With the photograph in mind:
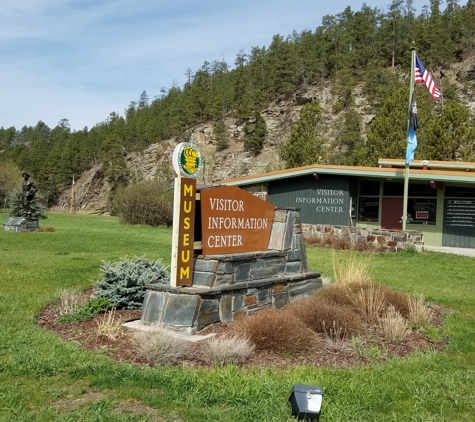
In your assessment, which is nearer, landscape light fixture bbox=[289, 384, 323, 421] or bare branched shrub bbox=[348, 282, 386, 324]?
landscape light fixture bbox=[289, 384, 323, 421]

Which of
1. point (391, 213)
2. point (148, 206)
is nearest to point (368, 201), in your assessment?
point (391, 213)

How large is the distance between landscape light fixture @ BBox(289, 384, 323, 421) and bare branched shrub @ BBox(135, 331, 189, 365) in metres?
1.63

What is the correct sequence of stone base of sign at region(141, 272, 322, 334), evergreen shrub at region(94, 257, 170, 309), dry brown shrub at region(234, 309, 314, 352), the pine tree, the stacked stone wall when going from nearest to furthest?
dry brown shrub at region(234, 309, 314, 352) → stone base of sign at region(141, 272, 322, 334) → evergreen shrub at region(94, 257, 170, 309) → the stacked stone wall → the pine tree

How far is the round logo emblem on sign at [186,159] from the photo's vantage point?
591cm

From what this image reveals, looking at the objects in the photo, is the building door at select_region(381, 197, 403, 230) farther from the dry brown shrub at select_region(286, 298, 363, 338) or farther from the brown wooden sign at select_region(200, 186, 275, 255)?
the dry brown shrub at select_region(286, 298, 363, 338)

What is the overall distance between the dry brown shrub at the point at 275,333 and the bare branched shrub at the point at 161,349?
2.45ft

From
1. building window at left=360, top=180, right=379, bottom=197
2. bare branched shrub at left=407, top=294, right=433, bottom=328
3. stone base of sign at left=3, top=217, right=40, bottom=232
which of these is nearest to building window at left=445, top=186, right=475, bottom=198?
building window at left=360, top=180, right=379, bottom=197

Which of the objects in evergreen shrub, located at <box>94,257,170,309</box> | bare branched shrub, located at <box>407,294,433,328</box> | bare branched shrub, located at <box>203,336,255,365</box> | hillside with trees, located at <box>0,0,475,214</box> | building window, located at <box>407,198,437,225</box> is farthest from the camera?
hillside with trees, located at <box>0,0,475,214</box>

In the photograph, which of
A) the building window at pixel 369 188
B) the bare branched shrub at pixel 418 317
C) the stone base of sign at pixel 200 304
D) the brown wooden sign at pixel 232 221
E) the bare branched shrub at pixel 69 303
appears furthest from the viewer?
the building window at pixel 369 188

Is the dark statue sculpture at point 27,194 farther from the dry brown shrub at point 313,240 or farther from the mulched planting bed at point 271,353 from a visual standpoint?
the mulched planting bed at point 271,353

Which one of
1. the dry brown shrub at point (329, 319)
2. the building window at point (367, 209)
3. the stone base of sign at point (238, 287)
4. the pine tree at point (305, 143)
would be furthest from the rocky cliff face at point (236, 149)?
the dry brown shrub at point (329, 319)

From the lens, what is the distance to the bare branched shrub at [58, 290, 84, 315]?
678 centimetres

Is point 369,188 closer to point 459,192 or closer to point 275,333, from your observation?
point 459,192

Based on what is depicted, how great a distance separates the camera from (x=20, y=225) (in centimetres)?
2105
